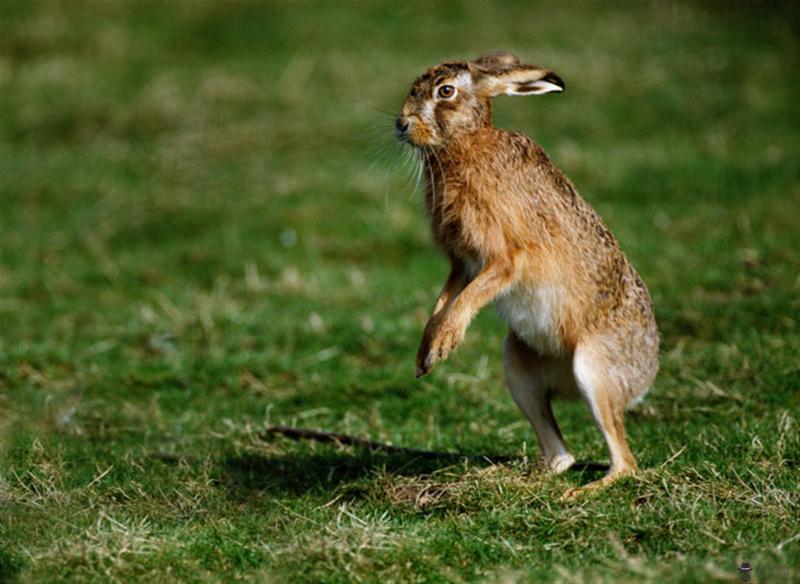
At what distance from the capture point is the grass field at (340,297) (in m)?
5.43

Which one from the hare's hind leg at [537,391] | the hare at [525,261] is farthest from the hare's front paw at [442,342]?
the hare's hind leg at [537,391]

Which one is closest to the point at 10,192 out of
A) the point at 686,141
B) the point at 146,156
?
the point at 146,156

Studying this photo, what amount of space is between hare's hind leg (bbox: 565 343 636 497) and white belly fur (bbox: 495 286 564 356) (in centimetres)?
16

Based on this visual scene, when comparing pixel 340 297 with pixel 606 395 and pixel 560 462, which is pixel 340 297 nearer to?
pixel 560 462

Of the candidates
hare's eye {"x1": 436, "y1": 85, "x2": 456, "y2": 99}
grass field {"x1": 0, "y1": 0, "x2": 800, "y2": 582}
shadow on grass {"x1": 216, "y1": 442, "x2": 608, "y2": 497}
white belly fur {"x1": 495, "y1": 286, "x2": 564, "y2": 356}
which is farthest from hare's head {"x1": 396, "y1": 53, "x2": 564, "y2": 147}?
shadow on grass {"x1": 216, "y1": 442, "x2": 608, "y2": 497}

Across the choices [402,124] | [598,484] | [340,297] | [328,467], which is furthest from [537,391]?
[340,297]

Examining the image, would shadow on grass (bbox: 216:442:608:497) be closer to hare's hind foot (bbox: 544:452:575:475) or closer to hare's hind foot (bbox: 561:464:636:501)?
hare's hind foot (bbox: 544:452:575:475)

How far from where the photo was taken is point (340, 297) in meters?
10.3

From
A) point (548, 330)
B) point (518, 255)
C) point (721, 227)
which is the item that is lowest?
point (721, 227)

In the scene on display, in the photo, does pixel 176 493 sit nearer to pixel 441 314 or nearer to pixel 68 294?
pixel 441 314

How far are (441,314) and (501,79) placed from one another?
1237 millimetres

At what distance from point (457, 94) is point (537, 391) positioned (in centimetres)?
159

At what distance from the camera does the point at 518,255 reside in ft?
20.1

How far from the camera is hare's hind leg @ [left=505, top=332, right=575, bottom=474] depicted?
643cm
